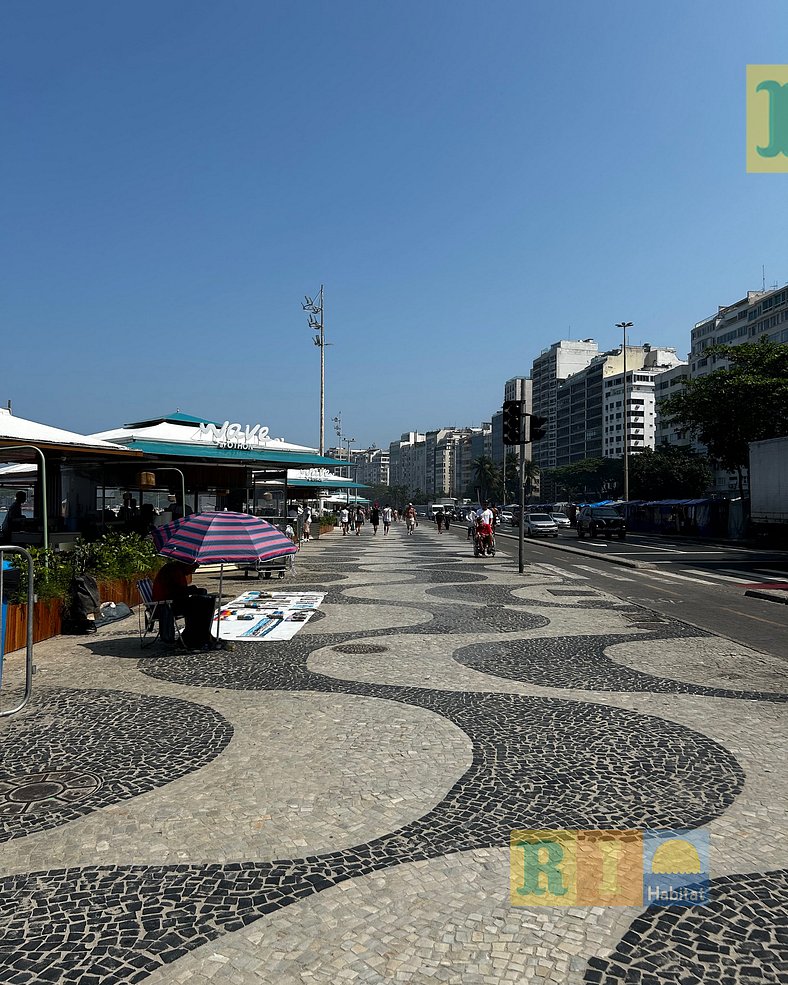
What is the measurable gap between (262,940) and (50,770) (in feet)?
8.54

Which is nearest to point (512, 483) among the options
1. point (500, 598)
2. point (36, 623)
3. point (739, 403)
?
point (739, 403)

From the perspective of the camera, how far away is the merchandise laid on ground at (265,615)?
33.5 ft

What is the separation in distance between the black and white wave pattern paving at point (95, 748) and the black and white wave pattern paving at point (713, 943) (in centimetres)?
298

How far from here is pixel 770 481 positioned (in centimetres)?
2652

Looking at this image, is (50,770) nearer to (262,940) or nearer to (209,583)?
(262,940)

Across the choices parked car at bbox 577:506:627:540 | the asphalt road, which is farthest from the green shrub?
parked car at bbox 577:506:627:540

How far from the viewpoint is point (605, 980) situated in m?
2.83

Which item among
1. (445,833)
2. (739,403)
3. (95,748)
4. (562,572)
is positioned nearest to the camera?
(445,833)

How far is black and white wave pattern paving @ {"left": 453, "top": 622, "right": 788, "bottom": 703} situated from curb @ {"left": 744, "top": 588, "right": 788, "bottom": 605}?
5.34 metres

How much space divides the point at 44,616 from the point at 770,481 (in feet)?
80.5

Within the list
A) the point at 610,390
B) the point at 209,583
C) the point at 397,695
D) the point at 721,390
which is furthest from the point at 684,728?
the point at 610,390

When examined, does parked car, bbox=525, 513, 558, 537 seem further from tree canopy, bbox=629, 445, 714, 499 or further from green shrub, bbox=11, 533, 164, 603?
tree canopy, bbox=629, 445, 714, 499

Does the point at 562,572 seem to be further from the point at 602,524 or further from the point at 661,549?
the point at 602,524

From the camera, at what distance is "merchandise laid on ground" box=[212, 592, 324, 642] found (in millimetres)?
10203
